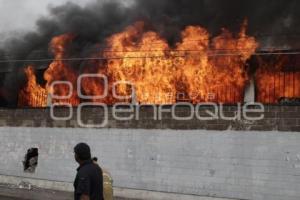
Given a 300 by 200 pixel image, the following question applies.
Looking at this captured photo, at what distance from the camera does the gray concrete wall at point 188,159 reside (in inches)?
428

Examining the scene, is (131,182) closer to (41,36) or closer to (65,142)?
(65,142)

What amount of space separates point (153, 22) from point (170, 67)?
2.45m

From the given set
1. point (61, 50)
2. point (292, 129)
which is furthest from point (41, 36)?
point (292, 129)

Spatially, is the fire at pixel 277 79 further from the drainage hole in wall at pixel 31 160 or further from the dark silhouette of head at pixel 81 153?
the dark silhouette of head at pixel 81 153

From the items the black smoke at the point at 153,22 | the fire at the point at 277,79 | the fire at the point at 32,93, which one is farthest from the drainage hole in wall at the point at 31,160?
the fire at the point at 277,79

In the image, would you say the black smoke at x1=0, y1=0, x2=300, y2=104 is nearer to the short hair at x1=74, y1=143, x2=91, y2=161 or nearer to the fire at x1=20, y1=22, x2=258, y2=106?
the fire at x1=20, y1=22, x2=258, y2=106

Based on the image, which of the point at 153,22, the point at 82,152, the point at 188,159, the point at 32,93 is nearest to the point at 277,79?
the point at 188,159

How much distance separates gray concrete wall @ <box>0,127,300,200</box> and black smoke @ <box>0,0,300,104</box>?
3.76 meters

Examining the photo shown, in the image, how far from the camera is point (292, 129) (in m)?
10.9

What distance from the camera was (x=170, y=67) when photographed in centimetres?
1438

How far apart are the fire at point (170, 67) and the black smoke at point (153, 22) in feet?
1.20

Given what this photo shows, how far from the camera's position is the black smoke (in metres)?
14.0

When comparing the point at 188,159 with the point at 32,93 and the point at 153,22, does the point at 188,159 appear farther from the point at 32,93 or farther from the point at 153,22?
the point at 32,93

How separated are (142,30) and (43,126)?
447 centimetres
